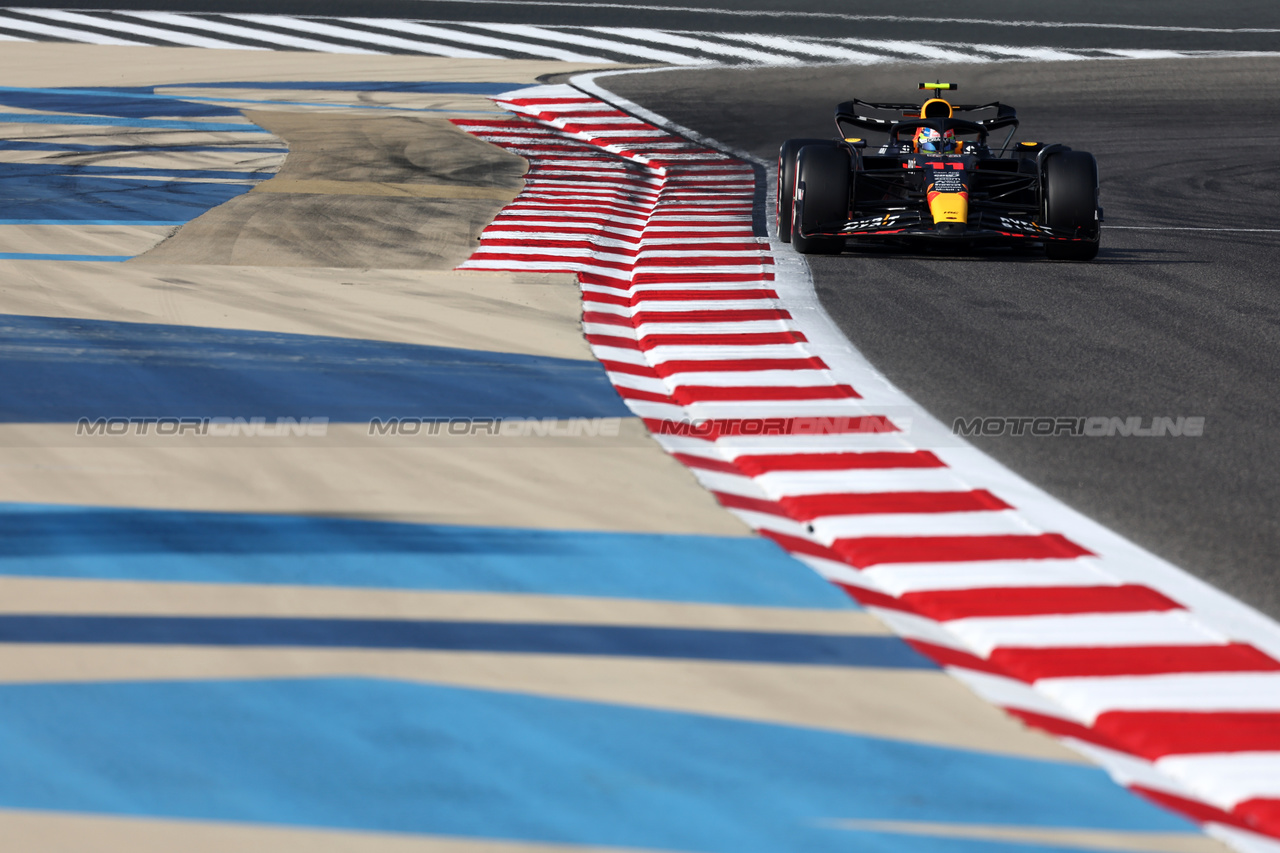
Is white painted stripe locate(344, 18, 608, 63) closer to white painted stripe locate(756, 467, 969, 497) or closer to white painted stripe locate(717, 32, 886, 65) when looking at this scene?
white painted stripe locate(717, 32, 886, 65)

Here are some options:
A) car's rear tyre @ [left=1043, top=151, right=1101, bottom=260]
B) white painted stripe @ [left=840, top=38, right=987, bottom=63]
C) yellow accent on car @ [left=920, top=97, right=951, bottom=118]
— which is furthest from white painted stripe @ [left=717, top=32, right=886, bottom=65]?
car's rear tyre @ [left=1043, top=151, right=1101, bottom=260]

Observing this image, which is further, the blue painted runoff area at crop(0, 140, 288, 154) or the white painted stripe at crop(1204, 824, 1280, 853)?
the blue painted runoff area at crop(0, 140, 288, 154)

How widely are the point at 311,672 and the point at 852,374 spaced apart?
3.41 meters

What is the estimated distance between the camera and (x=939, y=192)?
844 cm

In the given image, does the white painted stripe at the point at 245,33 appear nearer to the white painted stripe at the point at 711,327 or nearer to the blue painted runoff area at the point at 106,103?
the blue painted runoff area at the point at 106,103

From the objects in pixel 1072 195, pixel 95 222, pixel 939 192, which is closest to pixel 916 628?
pixel 939 192

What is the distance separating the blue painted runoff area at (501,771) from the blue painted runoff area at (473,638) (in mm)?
233

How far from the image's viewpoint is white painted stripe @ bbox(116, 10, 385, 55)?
20578 mm

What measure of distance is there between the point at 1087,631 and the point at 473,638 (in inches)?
60.1

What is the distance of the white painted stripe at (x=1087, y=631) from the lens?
3426 mm

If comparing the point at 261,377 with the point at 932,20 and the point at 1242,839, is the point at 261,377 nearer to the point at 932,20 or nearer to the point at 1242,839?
the point at 1242,839

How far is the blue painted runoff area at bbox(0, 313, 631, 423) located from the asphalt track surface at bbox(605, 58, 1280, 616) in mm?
1565

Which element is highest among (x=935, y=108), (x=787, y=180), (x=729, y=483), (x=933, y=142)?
(x=935, y=108)

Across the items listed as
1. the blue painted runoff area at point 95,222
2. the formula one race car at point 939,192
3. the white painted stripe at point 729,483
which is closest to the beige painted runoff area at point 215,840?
the white painted stripe at point 729,483
